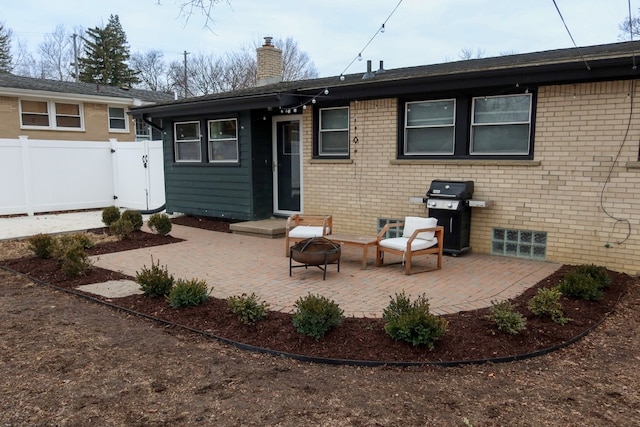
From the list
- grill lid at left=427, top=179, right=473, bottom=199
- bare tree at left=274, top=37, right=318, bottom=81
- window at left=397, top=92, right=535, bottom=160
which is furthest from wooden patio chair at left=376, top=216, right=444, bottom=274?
bare tree at left=274, top=37, right=318, bottom=81

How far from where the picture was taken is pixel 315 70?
36.8 m

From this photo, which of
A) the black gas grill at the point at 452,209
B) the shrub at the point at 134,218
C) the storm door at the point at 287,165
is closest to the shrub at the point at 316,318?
the black gas grill at the point at 452,209

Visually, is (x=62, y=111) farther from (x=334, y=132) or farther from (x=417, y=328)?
(x=417, y=328)

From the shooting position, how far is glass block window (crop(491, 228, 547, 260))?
22.5ft

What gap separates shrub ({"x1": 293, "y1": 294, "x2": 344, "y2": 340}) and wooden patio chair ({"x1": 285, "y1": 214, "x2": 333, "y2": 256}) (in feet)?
9.99

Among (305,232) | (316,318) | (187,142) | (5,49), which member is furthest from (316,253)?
(5,49)

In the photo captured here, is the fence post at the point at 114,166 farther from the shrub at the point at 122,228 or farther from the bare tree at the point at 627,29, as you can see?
the bare tree at the point at 627,29

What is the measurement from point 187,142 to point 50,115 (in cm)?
1005

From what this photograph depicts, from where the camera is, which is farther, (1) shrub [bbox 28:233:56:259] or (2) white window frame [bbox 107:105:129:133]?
(2) white window frame [bbox 107:105:129:133]

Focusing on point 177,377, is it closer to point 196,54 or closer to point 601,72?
point 601,72

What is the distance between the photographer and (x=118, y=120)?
20.5 metres

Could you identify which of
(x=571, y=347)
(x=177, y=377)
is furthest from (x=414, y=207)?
(x=177, y=377)

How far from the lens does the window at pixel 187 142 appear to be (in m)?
11.3

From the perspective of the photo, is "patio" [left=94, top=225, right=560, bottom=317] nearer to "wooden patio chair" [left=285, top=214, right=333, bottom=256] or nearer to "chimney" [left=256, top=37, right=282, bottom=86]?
"wooden patio chair" [left=285, top=214, right=333, bottom=256]
